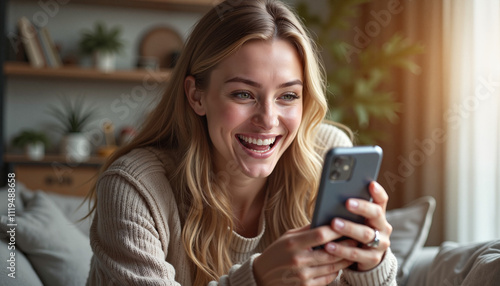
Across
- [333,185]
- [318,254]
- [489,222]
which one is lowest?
[489,222]

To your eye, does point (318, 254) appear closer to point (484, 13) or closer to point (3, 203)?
point (3, 203)

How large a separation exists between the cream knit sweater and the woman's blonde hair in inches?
1.6

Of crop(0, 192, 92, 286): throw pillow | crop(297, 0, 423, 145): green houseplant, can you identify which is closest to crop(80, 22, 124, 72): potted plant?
crop(297, 0, 423, 145): green houseplant

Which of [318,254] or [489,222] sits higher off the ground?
[318,254]

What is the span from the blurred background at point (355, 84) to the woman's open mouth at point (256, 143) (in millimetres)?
1806

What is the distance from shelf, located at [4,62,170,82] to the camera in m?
3.74

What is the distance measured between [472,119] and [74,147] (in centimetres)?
255

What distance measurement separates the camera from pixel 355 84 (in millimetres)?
3426

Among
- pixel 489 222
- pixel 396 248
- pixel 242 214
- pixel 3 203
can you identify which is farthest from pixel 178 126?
pixel 489 222

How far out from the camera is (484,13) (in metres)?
2.83

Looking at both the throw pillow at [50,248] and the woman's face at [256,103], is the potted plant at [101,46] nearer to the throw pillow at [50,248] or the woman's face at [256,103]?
the throw pillow at [50,248]

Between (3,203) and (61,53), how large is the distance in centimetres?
245

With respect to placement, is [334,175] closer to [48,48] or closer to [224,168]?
[224,168]

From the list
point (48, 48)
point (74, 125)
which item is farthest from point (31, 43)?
point (74, 125)
